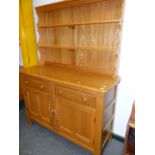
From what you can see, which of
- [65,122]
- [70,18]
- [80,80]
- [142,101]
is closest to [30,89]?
[65,122]

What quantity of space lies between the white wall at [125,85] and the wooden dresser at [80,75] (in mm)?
107

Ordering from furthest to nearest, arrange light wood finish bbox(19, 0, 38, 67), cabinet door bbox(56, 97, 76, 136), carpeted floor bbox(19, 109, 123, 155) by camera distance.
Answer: light wood finish bbox(19, 0, 38, 67) → carpeted floor bbox(19, 109, 123, 155) → cabinet door bbox(56, 97, 76, 136)

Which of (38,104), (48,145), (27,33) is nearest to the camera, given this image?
(48,145)

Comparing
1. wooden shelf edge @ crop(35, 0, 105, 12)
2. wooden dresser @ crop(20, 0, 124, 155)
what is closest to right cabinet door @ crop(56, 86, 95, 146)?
wooden dresser @ crop(20, 0, 124, 155)

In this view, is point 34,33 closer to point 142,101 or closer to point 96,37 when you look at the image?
point 96,37

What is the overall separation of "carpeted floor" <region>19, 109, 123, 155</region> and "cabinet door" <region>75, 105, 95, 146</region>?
289 mm

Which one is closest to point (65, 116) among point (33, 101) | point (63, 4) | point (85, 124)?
point (85, 124)

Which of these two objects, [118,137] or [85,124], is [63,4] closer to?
[85,124]

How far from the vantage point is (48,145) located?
1662 mm

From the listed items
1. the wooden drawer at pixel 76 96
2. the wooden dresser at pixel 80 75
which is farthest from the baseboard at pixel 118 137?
the wooden drawer at pixel 76 96

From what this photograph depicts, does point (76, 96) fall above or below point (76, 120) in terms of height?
above

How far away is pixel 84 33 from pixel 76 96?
32.4 inches

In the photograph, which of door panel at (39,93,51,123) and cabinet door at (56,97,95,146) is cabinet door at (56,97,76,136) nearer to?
cabinet door at (56,97,95,146)

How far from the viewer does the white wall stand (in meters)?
1.36
